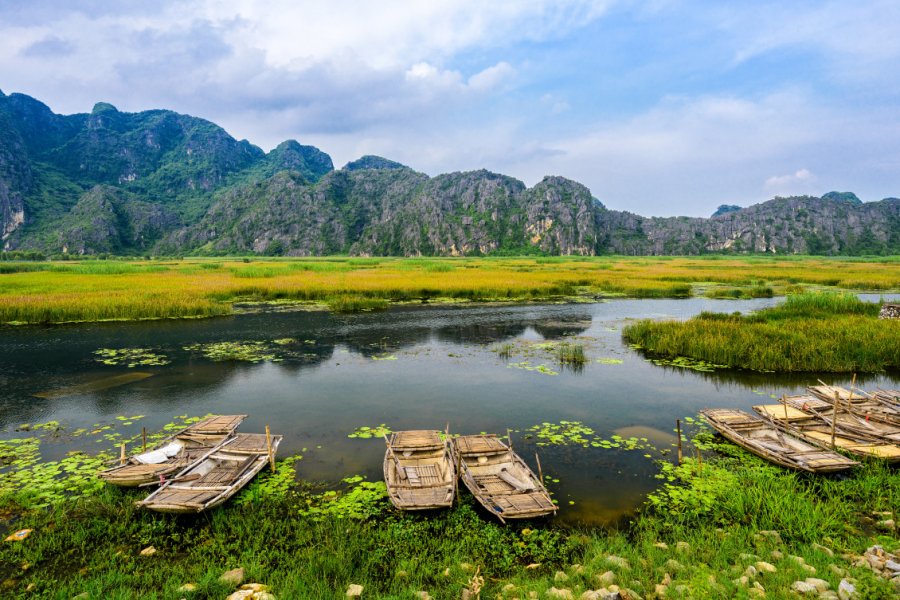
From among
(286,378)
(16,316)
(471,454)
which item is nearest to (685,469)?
(471,454)

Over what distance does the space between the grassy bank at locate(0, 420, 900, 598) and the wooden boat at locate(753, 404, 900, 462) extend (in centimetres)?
78

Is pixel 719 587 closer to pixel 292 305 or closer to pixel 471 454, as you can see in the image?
pixel 471 454

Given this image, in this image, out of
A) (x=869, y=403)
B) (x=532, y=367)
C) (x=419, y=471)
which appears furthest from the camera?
(x=532, y=367)

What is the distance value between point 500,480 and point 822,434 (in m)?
10.7

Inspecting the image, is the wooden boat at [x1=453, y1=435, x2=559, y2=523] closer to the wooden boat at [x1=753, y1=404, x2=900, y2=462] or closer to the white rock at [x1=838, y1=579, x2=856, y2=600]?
the white rock at [x1=838, y1=579, x2=856, y2=600]

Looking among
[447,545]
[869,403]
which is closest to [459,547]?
[447,545]

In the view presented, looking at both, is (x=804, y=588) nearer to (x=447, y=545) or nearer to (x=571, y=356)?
(x=447, y=545)

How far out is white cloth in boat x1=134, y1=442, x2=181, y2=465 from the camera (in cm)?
1132

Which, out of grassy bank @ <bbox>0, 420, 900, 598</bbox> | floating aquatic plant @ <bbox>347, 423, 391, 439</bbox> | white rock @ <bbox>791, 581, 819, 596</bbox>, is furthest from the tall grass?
floating aquatic plant @ <bbox>347, 423, 391, 439</bbox>

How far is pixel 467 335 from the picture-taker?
106 ft

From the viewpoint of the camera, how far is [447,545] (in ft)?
27.8

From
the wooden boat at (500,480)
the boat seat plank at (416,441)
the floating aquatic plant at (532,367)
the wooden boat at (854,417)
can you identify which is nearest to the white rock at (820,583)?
the wooden boat at (500,480)

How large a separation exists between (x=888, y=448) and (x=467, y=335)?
76.8ft

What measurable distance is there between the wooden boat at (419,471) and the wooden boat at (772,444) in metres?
8.91
